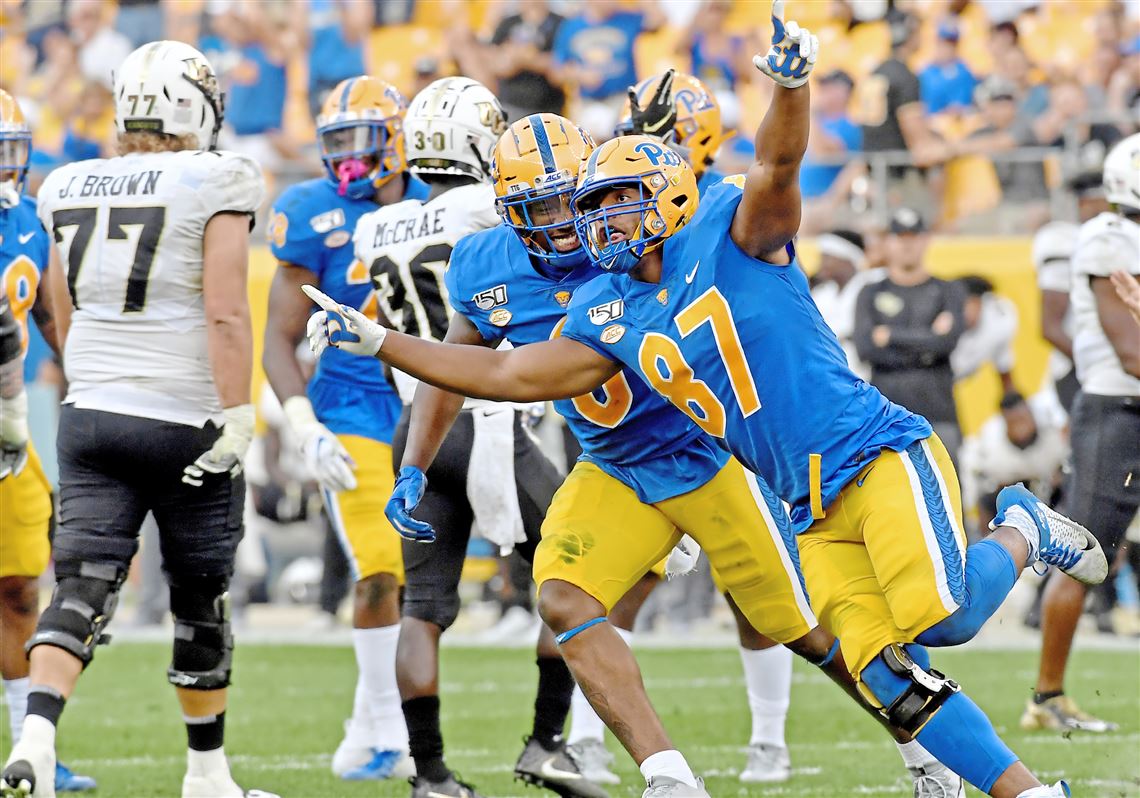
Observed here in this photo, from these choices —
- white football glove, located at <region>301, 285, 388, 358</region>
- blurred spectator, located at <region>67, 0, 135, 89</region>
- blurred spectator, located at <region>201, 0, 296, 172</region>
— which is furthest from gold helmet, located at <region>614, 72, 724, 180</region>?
blurred spectator, located at <region>67, 0, 135, 89</region>

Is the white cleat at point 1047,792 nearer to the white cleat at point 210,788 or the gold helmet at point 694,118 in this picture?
the white cleat at point 210,788

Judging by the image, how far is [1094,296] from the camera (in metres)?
6.85

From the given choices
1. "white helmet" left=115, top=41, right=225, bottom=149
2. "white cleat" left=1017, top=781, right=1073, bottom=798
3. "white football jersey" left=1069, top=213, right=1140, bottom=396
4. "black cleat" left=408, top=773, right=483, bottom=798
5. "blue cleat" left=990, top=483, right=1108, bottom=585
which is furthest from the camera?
"white football jersey" left=1069, top=213, right=1140, bottom=396

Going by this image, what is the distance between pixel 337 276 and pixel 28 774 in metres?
2.47

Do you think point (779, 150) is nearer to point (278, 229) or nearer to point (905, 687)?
point (905, 687)

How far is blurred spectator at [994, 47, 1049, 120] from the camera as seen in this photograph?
12531 mm

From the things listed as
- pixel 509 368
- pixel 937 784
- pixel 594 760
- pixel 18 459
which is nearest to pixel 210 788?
pixel 18 459

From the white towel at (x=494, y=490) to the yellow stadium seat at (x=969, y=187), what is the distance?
756 cm

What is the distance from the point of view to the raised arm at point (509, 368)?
4.39 m

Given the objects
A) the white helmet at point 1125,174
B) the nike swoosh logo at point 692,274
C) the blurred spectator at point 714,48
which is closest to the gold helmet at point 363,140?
the nike swoosh logo at point 692,274

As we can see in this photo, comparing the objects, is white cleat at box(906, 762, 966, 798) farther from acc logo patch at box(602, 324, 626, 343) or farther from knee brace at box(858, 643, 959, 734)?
acc logo patch at box(602, 324, 626, 343)

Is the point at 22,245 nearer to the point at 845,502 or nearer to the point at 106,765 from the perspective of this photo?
the point at 106,765

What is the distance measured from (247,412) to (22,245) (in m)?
1.36

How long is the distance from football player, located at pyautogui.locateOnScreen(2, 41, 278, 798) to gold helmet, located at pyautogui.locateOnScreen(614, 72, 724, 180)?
1.91 metres
